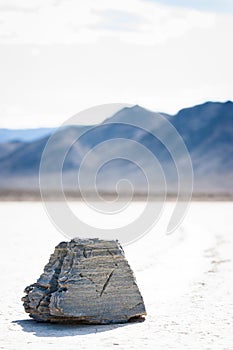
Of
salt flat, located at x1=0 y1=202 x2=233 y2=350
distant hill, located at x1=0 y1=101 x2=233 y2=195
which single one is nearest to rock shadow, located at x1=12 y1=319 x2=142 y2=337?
salt flat, located at x1=0 y1=202 x2=233 y2=350

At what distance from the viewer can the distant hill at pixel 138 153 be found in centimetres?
10768

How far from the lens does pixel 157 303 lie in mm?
9617

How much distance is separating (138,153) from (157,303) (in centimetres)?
11439

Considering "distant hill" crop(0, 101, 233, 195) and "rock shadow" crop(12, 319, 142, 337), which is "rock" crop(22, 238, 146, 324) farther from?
"distant hill" crop(0, 101, 233, 195)

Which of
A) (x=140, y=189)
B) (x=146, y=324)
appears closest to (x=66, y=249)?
(x=146, y=324)

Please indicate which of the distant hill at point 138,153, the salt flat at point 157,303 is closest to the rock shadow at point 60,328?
the salt flat at point 157,303

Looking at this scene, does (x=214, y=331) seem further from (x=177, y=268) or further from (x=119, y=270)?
(x=177, y=268)

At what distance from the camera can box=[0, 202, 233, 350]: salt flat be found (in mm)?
7336

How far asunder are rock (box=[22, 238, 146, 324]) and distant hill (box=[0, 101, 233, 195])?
86667mm

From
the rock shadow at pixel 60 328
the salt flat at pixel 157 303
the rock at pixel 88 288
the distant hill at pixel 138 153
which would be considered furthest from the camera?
the distant hill at pixel 138 153

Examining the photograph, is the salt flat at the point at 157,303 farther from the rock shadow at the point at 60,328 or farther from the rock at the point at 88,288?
the rock at the point at 88,288

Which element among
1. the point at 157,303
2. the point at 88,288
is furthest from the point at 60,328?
the point at 157,303

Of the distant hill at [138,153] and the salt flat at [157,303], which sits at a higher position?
the distant hill at [138,153]

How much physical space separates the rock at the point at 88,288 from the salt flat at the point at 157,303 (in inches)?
5.4
